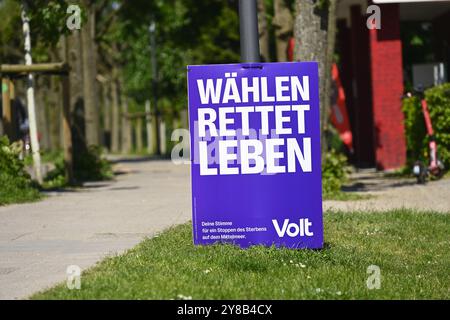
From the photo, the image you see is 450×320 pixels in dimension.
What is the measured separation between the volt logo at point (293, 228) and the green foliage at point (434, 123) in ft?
32.9

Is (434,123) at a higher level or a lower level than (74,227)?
higher

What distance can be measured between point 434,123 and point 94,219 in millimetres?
8428

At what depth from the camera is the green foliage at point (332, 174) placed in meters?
16.0

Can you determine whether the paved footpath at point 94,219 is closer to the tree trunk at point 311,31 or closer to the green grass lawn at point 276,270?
the green grass lawn at point 276,270

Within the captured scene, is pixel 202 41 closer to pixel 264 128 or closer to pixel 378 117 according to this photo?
pixel 378 117

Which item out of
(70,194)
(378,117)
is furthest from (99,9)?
(70,194)

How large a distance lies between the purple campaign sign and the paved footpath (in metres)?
1.31

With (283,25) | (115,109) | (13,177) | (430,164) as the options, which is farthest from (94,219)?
(115,109)

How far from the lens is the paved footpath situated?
8.92 m

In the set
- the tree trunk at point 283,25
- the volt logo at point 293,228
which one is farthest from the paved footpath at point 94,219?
the tree trunk at point 283,25

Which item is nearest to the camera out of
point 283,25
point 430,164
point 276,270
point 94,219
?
point 276,270

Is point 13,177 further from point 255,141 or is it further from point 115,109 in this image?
point 115,109

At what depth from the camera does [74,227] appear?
1219 cm

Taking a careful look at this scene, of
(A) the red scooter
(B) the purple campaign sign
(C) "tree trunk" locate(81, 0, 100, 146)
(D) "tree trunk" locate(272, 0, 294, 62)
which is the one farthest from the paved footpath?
(D) "tree trunk" locate(272, 0, 294, 62)
